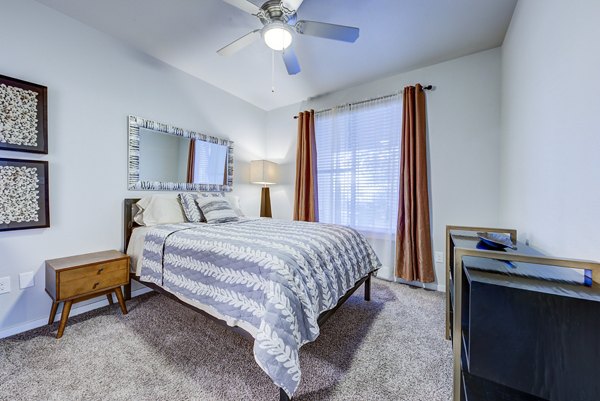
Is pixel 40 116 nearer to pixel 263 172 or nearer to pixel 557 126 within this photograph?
pixel 263 172

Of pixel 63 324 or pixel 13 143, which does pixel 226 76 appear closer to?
pixel 13 143

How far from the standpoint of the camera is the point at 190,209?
2.63 meters

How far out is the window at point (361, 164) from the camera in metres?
2.97

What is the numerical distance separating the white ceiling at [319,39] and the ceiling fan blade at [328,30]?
0.23m

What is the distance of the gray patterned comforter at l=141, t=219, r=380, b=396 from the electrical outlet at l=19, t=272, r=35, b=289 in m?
0.79

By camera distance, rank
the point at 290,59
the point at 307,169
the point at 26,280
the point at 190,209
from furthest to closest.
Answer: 1. the point at 307,169
2. the point at 190,209
3. the point at 290,59
4. the point at 26,280

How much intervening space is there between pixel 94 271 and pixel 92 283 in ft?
0.31

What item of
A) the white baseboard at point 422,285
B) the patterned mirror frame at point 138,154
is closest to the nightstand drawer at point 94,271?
the patterned mirror frame at point 138,154

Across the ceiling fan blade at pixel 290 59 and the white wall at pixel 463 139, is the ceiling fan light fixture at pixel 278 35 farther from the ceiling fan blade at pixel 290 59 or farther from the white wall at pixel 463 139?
the white wall at pixel 463 139

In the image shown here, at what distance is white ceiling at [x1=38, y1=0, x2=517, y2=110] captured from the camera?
6.26 ft

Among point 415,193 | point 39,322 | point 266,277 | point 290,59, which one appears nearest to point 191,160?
point 290,59

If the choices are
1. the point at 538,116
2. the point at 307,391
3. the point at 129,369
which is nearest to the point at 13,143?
the point at 129,369

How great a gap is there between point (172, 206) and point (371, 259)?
2.18 meters

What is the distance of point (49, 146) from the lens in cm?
196
